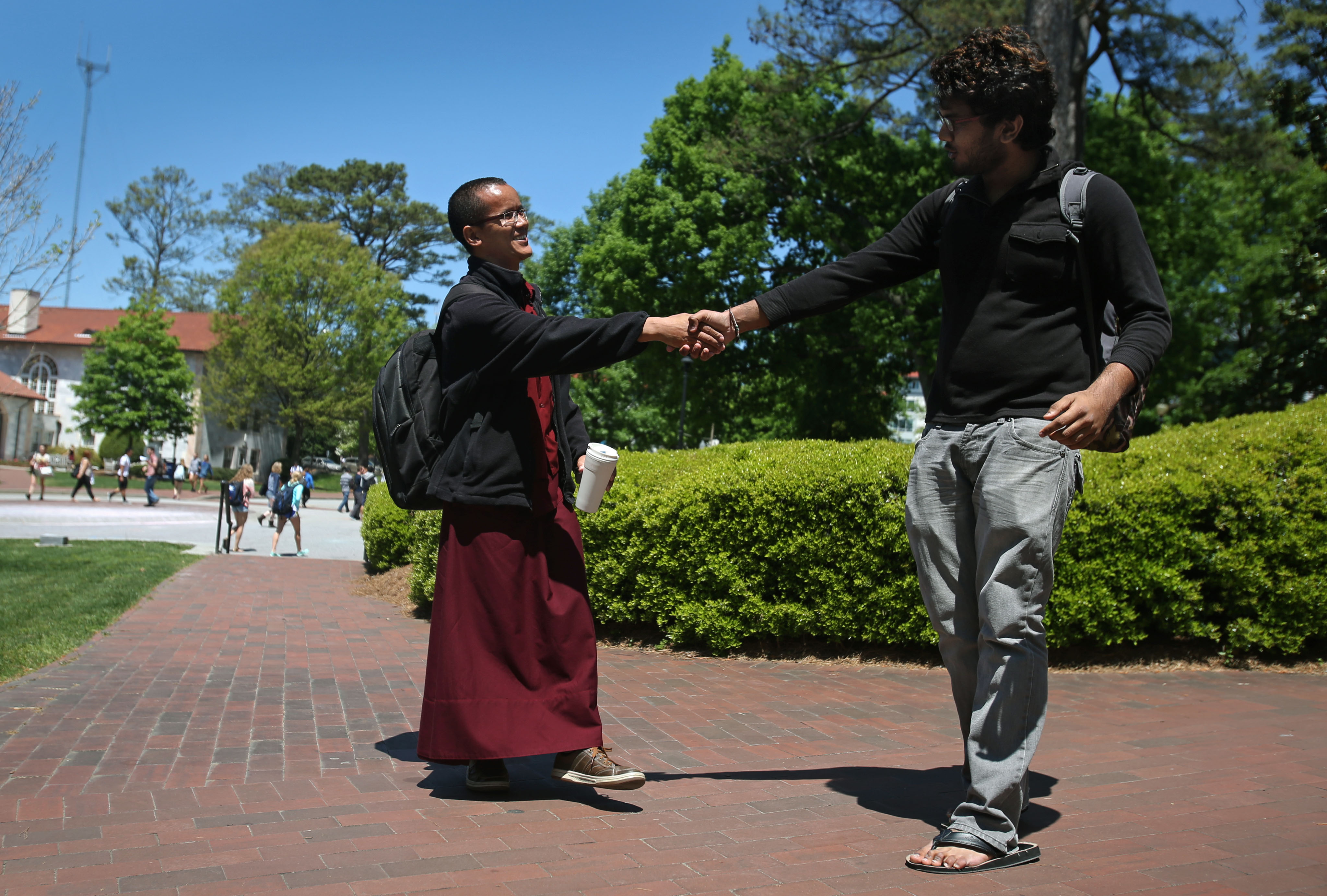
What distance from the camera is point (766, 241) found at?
2470cm

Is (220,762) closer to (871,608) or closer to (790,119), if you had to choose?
(871,608)

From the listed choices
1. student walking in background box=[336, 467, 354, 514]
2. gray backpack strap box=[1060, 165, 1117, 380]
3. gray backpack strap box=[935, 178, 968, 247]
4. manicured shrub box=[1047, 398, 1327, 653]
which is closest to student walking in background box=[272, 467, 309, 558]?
manicured shrub box=[1047, 398, 1327, 653]

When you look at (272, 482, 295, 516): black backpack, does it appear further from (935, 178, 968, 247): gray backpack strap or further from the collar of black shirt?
(935, 178, 968, 247): gray backpack strap

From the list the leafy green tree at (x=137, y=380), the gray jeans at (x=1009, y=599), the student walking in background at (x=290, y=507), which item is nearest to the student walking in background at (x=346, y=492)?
the student walking in background at (x=290, y=507)

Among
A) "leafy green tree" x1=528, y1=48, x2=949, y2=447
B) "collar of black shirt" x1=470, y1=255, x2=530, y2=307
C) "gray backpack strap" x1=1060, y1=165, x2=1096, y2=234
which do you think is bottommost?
"collar of black shirt" x1=470, y1=255, x2=530, y2=307

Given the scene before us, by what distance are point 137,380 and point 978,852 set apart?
5628 cm

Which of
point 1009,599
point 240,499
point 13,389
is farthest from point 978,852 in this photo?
point 13,389

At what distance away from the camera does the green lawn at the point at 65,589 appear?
6.13 m

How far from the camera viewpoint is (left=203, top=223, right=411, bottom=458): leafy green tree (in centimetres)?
4366

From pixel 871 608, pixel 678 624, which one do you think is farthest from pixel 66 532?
pixel 871 608

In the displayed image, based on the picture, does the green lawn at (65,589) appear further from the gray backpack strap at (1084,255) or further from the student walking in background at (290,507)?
the gray backpack strap at (1084,255)

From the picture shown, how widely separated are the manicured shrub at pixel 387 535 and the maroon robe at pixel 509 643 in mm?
7164

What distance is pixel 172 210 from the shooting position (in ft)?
183

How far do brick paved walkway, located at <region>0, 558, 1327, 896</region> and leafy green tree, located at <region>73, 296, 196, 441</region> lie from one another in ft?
167
